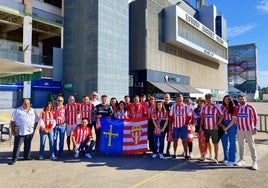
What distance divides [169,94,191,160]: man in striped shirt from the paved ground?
2.16 feet

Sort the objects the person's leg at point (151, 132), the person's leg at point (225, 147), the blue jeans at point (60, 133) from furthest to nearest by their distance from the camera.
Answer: the person's leg at point (151, 132)
the blue jeans at point (60, 133)
the person's leg at point (225, 147)

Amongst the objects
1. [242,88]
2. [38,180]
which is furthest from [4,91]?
[242,88]

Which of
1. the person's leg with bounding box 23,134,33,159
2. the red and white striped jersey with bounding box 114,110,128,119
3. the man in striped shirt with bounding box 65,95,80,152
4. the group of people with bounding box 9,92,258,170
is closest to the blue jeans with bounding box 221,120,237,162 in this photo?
the group of people with bounding box 9,92,258,170

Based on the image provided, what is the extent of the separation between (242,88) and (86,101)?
112 m

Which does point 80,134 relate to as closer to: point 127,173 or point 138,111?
point 138,111

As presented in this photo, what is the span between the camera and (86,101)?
898cm

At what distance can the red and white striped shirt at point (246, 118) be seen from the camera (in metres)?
7.32

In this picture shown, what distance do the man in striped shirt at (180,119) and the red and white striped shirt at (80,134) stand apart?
267 cm

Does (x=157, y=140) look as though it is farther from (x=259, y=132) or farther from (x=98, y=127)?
(x=259, y=132)

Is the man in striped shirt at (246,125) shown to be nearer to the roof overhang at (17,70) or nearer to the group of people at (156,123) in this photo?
the group of people at (156,123)

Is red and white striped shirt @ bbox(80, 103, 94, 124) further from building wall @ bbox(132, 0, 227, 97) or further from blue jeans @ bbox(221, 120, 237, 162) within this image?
building wall @ bbox(132, 0, 227, 97)

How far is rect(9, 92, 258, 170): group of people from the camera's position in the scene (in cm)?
760

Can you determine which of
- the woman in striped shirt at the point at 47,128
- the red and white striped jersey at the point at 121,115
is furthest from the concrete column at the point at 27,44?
the red and white striped jersey at the point at 121,115

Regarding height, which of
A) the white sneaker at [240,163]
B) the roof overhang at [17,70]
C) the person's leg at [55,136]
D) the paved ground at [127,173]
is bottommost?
the paved ground at [127,173]
